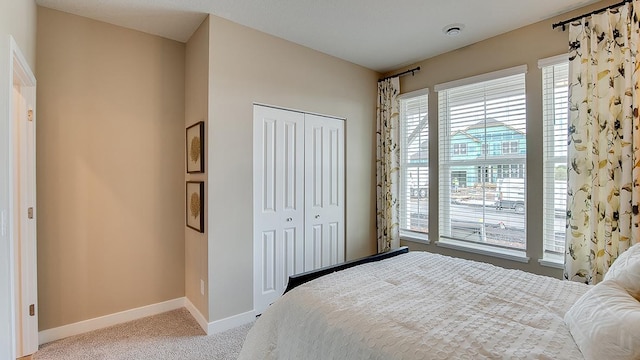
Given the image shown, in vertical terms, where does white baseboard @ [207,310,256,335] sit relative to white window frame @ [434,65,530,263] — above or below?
below

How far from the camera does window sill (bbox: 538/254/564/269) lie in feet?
8.43

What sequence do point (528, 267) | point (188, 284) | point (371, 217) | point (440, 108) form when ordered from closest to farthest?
point (528, 267), point (188, 284), point (440, 108), point (371, 217)

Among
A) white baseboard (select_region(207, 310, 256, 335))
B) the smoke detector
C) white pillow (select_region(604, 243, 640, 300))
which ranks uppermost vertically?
the smoke detector

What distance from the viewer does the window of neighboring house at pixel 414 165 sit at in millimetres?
3567

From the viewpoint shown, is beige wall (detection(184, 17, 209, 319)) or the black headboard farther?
beige wall (detection(184, 17, 209, 319))

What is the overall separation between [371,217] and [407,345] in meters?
2.86

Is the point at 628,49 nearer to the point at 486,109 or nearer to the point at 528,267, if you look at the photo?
the point at 486,109

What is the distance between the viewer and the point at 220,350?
91.0 inches

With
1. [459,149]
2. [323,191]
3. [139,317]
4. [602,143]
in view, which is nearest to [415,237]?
[459,149]

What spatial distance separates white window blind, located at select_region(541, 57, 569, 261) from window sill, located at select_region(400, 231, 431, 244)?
1.15 meters

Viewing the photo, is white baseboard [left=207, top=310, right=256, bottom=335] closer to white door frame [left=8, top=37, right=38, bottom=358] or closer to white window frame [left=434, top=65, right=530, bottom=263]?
white door frame [left=8, top=37, right=38, bottom=358]

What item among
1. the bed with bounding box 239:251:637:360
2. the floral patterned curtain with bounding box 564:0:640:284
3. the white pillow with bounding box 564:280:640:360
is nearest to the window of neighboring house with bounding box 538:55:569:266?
the floral patterned curtain with bounding box 564:0:640:284

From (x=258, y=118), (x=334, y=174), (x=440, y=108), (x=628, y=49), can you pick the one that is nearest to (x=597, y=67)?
(x=628, y=49)

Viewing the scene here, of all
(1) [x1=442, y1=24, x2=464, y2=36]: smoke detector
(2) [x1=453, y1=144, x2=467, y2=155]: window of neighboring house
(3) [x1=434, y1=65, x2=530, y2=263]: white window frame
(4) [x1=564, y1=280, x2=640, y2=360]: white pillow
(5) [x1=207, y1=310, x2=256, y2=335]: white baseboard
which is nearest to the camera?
(4) [x1=564, y1=280, x2=640, y2=360]: white pillow
